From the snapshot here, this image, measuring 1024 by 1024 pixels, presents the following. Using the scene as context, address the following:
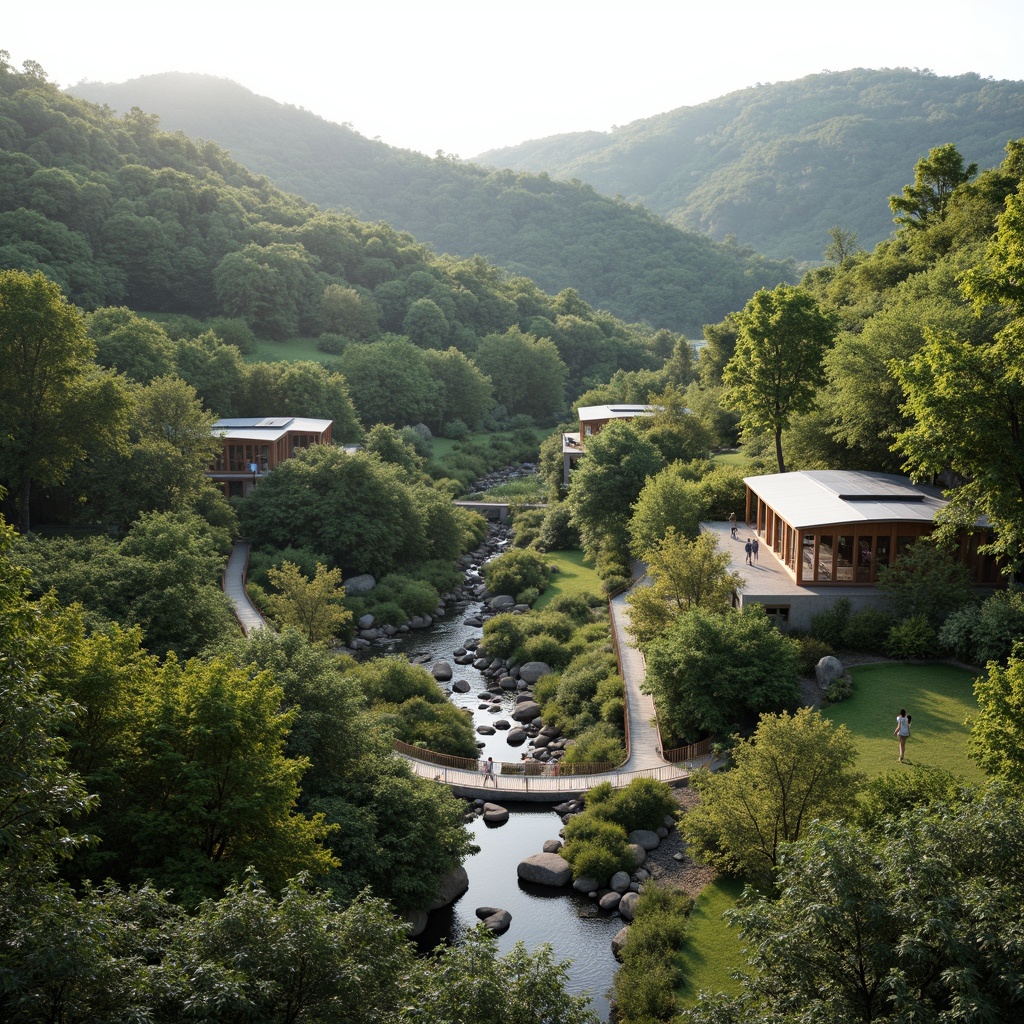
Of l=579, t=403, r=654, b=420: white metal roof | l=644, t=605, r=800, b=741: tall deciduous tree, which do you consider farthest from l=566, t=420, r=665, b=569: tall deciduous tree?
l=644, t=605, r=800, b=741: tall deciduous tree

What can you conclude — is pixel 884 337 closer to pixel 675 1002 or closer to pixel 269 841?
pixel 675 1002

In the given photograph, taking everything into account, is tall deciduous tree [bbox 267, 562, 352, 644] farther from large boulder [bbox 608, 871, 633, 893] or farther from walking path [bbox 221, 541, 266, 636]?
large boulder [bbox 608, 871, 633, 893]

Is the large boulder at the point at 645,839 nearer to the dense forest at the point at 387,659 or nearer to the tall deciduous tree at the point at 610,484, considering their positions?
the dense forest at the point at 387,659

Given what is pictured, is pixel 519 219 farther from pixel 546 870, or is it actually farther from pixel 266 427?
pixel 546 870

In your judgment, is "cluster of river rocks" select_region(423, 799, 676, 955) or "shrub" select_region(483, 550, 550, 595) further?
"shrub" select_region(483, 550, 550, 595)

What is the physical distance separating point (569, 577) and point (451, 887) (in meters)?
29.9


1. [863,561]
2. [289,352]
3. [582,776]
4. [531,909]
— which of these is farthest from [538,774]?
[289,352]

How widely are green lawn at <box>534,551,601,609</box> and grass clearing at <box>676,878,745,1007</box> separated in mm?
27040

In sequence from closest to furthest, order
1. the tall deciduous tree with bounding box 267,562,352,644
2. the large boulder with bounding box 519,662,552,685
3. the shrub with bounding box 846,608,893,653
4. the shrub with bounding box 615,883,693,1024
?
the shrub with bounding box 615,883,693,1024 → the shrub with bounding box 846,608,893,653 → the tall deciduous tree with bounding box 267,562,352,644 → the large boulder with bounding box 519,662,552,685

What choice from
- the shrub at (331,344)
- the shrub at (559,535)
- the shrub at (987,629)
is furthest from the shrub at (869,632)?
the shrub at (331,344)

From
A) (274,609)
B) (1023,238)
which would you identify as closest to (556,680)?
(274,609)

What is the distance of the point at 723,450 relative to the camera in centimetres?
7294

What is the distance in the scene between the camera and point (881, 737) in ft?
92.0

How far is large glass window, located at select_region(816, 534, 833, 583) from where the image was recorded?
36644 millimetres
